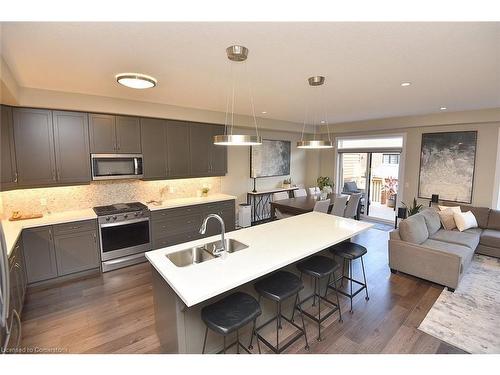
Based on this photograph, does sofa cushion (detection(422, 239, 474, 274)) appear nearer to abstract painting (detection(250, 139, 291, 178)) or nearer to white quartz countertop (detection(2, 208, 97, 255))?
abstract painting (detection(250, 139, 291, 178))

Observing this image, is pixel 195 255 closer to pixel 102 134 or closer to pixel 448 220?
pixel 102 134

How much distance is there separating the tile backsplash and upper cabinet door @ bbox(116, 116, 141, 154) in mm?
659

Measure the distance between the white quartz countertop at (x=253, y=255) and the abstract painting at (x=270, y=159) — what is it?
3.18m

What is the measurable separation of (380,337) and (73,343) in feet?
9.49

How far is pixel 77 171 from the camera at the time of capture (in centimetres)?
347

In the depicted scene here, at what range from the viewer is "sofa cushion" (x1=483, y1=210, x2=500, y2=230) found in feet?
13.9

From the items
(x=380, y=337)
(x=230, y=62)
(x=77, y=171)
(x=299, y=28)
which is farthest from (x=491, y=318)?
(x=77, y=171)

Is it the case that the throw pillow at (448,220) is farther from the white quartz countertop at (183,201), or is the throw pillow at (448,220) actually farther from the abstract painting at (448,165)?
the white quartz countertop at (183,201)

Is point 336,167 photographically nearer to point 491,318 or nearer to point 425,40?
point 491,318

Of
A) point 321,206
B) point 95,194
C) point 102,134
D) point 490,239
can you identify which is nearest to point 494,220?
point 490,239

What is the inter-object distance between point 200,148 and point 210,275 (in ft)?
11.1

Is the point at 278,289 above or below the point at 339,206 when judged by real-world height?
below

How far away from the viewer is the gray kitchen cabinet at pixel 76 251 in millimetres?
3215

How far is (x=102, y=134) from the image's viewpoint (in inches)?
142
